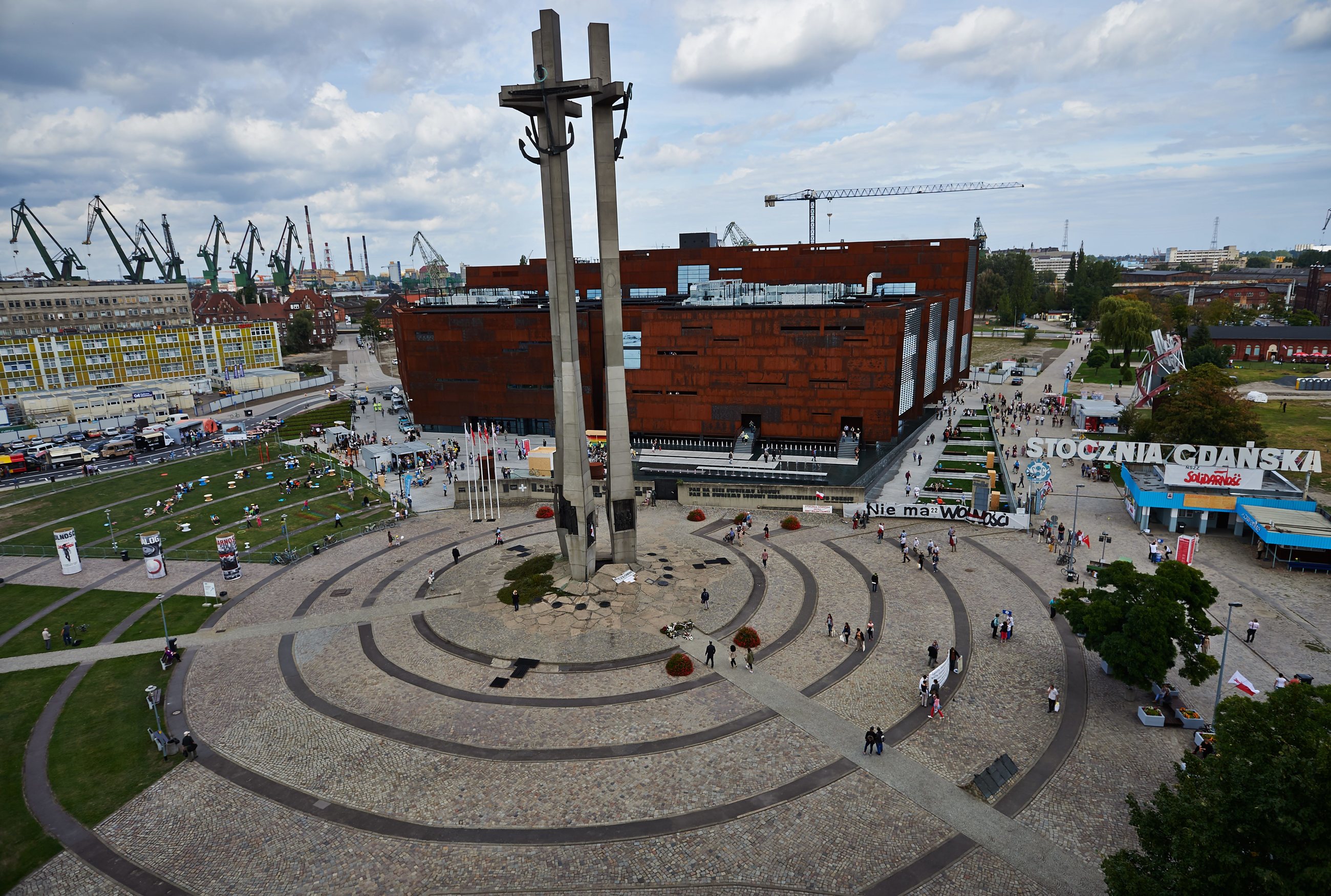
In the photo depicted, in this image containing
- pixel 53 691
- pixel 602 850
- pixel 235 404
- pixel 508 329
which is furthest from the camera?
pixel 235 404

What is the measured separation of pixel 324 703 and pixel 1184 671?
1526 inches

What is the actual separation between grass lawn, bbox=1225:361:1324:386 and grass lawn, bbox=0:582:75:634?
14796 cm

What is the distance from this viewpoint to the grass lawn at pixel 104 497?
6012 centimetres

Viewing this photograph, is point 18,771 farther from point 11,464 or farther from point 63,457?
point 11,464

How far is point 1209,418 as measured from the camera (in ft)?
202

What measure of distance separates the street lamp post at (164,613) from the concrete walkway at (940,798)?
3065 centimetres

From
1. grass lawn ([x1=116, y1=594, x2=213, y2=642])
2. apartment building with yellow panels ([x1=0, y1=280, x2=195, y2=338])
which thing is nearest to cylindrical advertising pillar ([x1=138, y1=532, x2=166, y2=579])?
grass lawn ([x1=116, y1=594, x2=213, y2=642])

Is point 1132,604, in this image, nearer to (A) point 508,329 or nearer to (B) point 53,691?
(B) point 53,691

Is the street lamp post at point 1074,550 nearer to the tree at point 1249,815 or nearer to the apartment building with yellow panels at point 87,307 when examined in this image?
the tree at point 1249,815

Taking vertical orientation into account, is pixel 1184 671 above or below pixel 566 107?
below

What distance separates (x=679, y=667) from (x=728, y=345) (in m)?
46.4

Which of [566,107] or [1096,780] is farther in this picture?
[566,107]

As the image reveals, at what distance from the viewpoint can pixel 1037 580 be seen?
43.9 meters

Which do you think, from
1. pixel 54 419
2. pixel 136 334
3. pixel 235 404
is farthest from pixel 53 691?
pixel 136 334
